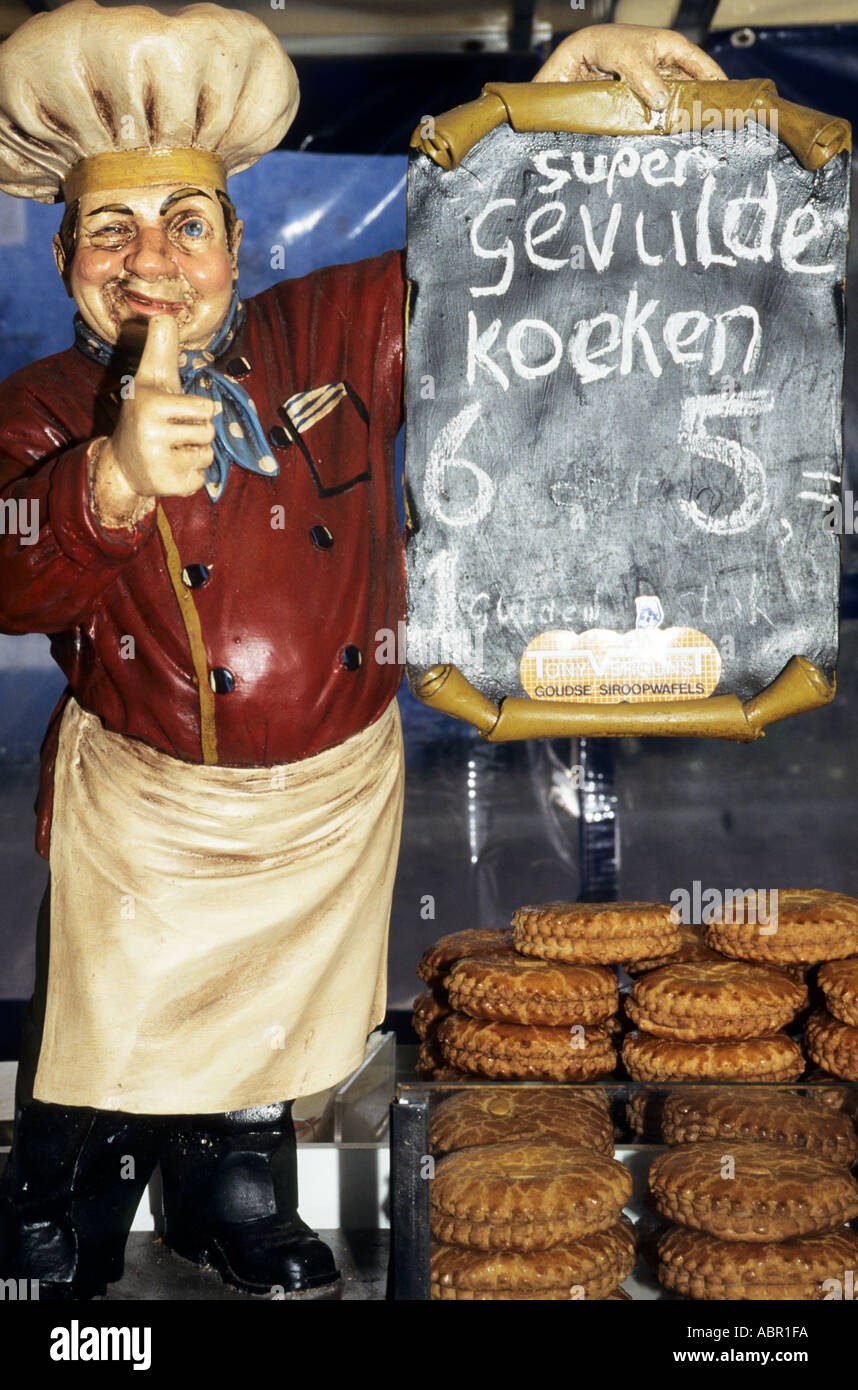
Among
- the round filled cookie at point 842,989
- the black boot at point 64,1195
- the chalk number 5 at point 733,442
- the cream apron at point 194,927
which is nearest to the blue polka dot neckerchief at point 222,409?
the cream apron at point 194,927

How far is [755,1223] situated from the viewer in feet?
6.13

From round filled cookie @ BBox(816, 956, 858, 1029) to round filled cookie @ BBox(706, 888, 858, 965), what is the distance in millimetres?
30

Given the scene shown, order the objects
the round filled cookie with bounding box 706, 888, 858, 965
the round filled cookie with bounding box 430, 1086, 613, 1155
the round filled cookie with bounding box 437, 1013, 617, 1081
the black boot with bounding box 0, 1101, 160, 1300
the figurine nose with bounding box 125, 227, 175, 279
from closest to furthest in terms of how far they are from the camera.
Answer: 1. the round filled cookie with bounding box 430, 1086, 613, 1155
2. the figurine nose with bounding box 125, 227, 175, 279
3. the black boot with bounding box 0, 1101, 160, 1300
4. the round filled cookie with bounding box 437, 1013, 617, 1081
5. the round filled cookie with bounding box 706, 888, 858, 965

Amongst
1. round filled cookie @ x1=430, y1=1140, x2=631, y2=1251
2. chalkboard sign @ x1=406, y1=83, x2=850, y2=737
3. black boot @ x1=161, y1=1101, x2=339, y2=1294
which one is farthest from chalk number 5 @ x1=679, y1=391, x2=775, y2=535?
black boot @ x1=161, y1=1101, x2=339, y2=1294

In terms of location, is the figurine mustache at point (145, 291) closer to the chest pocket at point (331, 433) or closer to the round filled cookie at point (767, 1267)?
the chest pocket at point (331, 433)

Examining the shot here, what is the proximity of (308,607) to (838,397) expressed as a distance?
816mm

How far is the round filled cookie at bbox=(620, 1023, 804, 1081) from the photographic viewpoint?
2.17 meters

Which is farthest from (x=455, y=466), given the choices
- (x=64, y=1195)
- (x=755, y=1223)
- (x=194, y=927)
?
(x=64, y=1195)

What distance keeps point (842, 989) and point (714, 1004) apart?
0.22m

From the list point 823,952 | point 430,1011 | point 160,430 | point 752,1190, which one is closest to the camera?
point 160,430

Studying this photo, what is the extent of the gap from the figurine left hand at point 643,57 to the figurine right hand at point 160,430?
771 mm

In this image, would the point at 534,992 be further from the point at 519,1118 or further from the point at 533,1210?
the point at 533,1210
